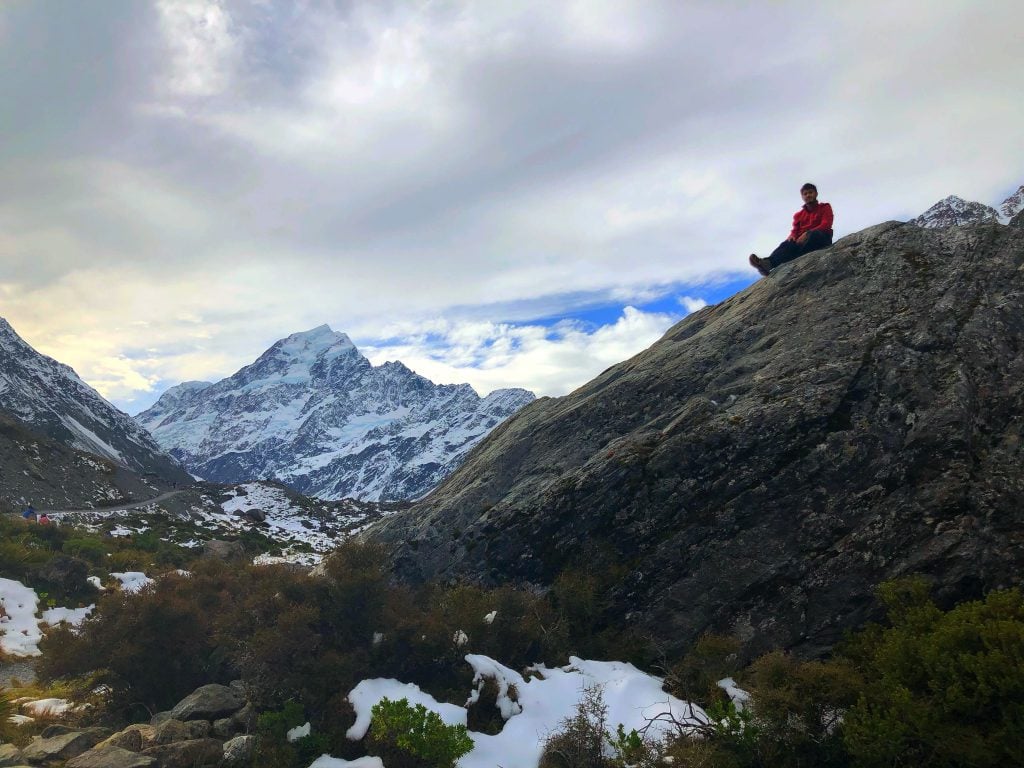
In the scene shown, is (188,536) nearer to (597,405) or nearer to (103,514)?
(103,514)

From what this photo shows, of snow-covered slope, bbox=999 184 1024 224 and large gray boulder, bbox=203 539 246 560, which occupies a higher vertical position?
snow-covered slope, bbox=999 184 1024 224

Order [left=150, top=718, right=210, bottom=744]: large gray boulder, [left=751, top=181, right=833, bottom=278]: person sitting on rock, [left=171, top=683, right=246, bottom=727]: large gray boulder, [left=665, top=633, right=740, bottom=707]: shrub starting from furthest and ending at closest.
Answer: [left=751, top=181, right=833, bottom=278]: person sitting on rock
[left=171, top=683, right=246, bottom=727]: large gray boulder
[left=665, top=633, right=740, bottom=707]: shrub
[left=150, top=718, right=210, bottom=744]: large gray boulder

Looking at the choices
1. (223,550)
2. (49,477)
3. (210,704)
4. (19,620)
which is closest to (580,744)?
(210,704)

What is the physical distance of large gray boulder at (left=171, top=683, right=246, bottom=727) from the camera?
36.0ft

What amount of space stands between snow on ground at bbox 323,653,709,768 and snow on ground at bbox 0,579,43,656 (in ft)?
47.8

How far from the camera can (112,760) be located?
9062mm

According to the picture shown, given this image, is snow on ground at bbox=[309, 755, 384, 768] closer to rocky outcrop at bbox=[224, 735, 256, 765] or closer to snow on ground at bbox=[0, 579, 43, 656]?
rocky outcrop at bbox=[224, 735, 256, 765]

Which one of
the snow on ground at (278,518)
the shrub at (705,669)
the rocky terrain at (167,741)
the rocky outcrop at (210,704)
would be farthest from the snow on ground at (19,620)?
the snow on ground at (278,518)

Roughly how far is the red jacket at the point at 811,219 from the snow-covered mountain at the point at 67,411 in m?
158

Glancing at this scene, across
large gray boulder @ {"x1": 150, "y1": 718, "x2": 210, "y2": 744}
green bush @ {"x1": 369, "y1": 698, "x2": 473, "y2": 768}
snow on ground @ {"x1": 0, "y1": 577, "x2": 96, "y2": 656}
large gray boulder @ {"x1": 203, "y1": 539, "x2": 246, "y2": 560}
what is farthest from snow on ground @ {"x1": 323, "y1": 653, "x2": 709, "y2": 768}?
large gray boulder @ {"x1": 203, "y1": 539, "x2": 246, "y2": 560}

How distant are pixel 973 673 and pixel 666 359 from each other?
37.4 feet

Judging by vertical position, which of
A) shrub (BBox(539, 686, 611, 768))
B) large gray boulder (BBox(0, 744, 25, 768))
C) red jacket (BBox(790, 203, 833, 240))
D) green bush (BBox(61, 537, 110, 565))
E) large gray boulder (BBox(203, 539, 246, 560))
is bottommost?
shrub (BBox(539, 686, 611, 768))

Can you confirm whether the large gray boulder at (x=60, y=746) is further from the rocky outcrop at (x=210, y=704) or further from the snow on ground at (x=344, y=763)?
the snow on ground at (x=344, y=763)

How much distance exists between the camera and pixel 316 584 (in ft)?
42.3
